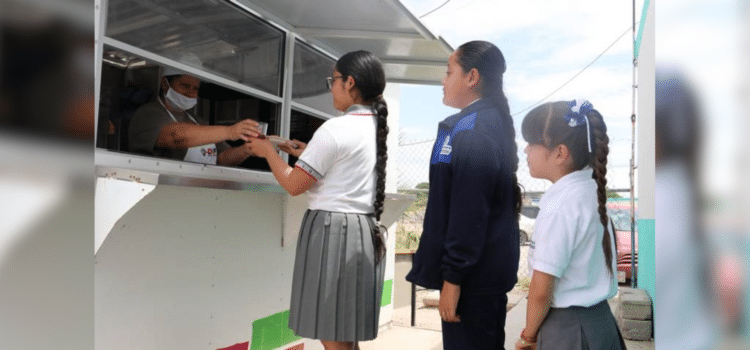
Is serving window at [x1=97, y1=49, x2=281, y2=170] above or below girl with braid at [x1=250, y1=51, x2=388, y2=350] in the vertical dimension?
above

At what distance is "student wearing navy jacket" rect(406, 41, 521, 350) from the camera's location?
1.89 metres

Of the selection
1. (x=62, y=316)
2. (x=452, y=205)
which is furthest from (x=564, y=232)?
(x=62, y=316)

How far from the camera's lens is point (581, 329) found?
1.79 metres

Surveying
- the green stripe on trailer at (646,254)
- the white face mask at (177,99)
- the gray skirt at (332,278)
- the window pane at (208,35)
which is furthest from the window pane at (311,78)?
the green stripe on trailer at (646,254)

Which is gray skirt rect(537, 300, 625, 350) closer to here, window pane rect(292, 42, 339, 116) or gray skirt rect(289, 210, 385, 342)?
gray skirt rect(289, 210, 385, 342)

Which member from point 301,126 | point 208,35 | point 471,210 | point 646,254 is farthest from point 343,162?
point 646,254

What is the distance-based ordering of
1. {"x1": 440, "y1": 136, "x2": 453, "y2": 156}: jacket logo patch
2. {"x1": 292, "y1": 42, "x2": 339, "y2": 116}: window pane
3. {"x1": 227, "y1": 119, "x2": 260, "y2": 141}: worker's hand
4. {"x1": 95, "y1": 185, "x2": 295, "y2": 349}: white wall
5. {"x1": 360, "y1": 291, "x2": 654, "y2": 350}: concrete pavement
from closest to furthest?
{"x1": 440, "y1": 136, "x2": 453, "y2": 156}: jacket logo patch → {"x1": 95, "y1": 185, "x2": 295, "y2": 349}: white wall → {"x1": 227, "y1": 119, "x2": 260, "y2": 141}: worker's hand → {"x1": 292, "y1": 42, "x2": 339, "y2": 116}: window pane → {"x1": 360, "y1": 291, "x2": 654, "y2": 350}: concrete pavement

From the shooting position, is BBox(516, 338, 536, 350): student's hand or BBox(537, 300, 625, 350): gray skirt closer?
BBox(537, 300, 625, 350): gray skirt

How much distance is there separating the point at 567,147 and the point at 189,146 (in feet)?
6.18

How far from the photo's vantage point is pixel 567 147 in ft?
6.38

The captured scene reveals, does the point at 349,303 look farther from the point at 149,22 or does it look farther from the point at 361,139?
the point at 149,22

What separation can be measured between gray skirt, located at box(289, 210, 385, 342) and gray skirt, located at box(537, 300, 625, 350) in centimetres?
81

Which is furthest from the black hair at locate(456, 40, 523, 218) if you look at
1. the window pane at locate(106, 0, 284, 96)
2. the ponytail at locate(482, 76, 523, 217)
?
the window pane at locate(106, 0, 284, 96)

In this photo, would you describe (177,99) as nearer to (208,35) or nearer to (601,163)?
(208,35)
